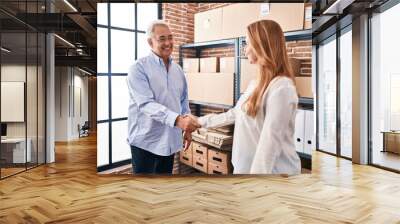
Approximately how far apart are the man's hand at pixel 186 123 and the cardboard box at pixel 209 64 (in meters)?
0.66

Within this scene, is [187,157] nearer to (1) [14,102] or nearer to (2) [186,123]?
(2) [186,123]

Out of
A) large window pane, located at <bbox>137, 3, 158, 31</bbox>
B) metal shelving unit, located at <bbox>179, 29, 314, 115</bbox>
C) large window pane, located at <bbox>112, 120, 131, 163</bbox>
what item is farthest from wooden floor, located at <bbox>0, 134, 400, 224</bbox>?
large window pane, located at <bbox>137, 3, 158, 31</bbox>

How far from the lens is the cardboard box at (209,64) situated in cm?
505

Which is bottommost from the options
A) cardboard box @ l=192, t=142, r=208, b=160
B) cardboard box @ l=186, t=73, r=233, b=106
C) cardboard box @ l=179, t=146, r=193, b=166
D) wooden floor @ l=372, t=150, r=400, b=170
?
wooden floor @ l=372, t=150, r=400, b=170

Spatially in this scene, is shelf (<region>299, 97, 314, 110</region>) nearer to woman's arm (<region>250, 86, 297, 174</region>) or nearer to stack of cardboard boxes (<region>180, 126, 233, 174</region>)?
woman's arm (<region>250, 86, 297, 174</region>)

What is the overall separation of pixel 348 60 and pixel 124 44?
4469 mm

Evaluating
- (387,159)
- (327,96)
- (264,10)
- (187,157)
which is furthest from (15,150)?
(327,96)

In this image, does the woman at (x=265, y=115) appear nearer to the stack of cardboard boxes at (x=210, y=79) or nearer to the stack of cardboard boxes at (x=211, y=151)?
the stack of cardboard boxes at (x=211, y=151)

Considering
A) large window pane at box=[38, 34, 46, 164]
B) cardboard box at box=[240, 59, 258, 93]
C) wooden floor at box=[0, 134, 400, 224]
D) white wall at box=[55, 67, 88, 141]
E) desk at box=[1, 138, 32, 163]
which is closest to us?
wooden floor at box=[0, 134, 400, 224]

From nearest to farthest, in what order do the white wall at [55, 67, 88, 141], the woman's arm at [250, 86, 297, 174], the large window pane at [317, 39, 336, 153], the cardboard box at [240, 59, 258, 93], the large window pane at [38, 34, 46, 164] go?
1. the woman's arm at [250, 86, 297, 174]
2. the cardboard box at [240, 59, 258, 93]
3. the large window pane at [38, 34, 46, 164]
4. the large window pane at [317, 39, 336, 153]
5. the white wall at [55, 67, 88, 141]

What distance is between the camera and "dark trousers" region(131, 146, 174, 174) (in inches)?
197

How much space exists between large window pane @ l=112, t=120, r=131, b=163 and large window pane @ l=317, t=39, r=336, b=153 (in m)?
4.85

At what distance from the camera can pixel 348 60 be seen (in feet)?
24.5

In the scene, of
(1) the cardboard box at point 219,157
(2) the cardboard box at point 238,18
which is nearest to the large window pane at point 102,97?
(1) the cardboard box at point 219,157
